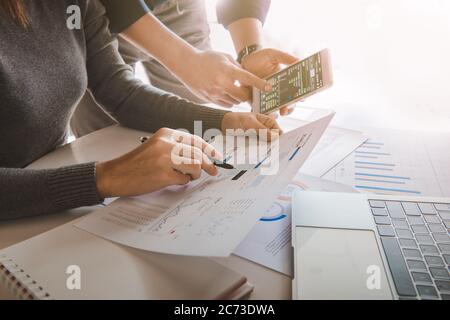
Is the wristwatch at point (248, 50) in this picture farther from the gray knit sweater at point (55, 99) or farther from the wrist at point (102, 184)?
the wrist at point (102, 184)

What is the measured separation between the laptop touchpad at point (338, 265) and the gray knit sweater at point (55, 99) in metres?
0.28

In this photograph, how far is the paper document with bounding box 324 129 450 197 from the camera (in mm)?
568

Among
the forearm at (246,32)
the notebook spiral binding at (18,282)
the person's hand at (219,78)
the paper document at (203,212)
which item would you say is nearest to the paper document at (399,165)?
the paper document at (203,212)

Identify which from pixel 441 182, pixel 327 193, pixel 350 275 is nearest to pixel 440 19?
pixel 441 182

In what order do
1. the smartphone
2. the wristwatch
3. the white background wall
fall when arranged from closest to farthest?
1. the smartphone
2. the wristwatch
3. the white background wall

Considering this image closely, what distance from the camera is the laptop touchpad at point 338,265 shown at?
0.36 m

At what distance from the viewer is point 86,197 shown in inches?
19.7

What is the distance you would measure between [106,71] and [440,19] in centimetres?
111

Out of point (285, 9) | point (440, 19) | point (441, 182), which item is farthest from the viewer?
point (285, 9)

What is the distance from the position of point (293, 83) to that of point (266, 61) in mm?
148

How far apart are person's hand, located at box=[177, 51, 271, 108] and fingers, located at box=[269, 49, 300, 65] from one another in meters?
0.08

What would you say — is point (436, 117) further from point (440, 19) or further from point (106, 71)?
point (106, 71)

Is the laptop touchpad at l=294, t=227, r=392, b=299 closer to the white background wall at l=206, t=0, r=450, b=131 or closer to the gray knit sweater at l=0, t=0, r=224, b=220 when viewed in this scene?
the gray knit sweater at l=0, t=0, r=224, b=220

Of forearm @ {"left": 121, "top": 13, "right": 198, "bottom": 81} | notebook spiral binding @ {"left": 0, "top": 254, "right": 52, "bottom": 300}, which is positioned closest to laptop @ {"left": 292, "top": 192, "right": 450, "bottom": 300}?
notebook spiral binding @ {"left": 0, "top": 254, "right": 52, "bottom": 300}
